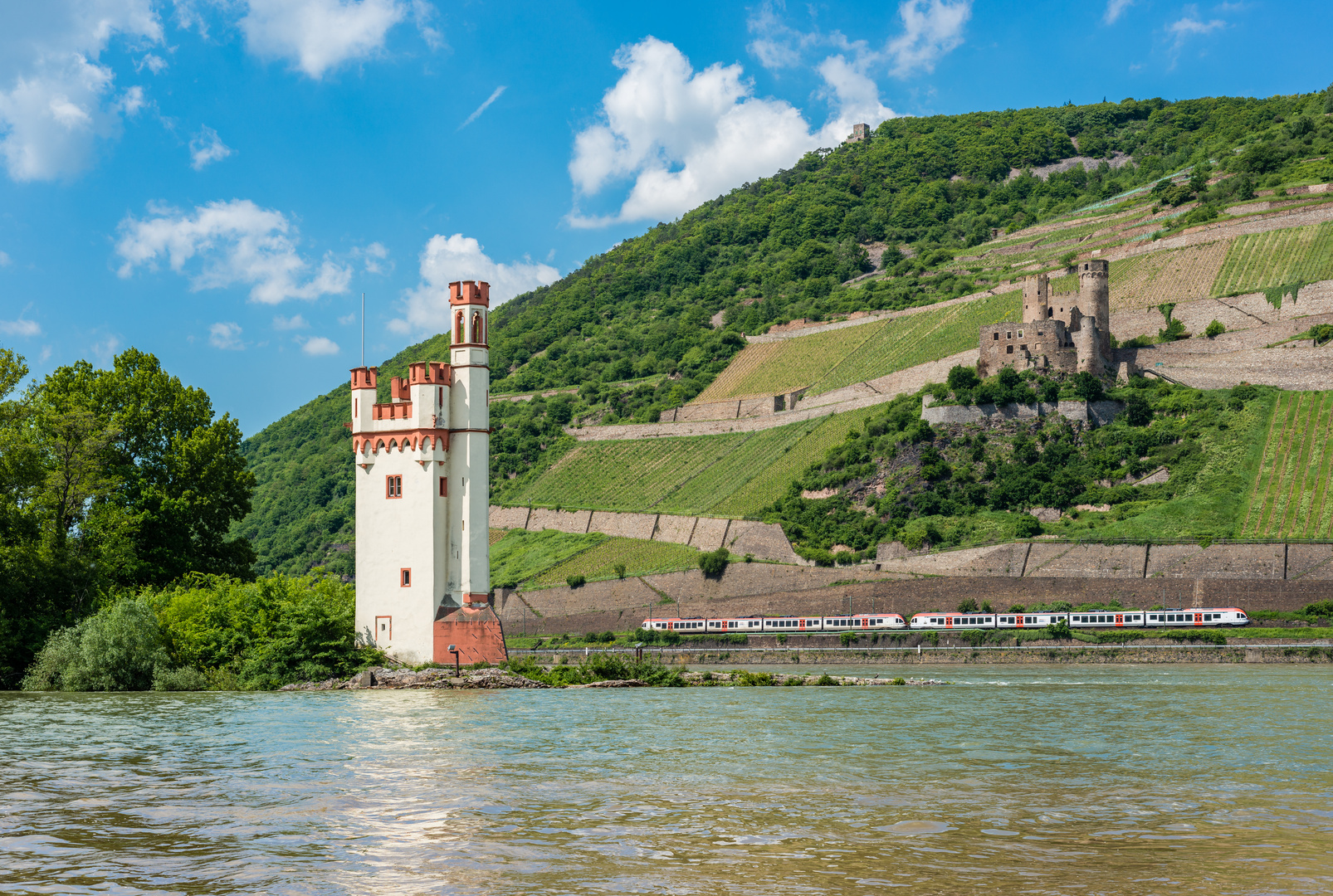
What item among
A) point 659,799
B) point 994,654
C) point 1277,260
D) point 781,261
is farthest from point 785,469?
point 781,261

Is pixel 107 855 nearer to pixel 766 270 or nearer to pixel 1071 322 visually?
pixel 1071 322

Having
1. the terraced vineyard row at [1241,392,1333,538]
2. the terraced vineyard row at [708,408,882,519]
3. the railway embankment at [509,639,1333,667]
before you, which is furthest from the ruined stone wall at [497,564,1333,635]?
the terraced vineyard row at [708,408,882,519]

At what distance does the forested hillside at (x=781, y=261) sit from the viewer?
11800 cm

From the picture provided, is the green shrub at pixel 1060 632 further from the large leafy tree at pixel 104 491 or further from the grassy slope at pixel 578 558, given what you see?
the large leafy tree at pixel 104 491

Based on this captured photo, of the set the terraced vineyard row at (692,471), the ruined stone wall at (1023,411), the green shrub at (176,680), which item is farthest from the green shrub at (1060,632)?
the green shrub at (176,680)

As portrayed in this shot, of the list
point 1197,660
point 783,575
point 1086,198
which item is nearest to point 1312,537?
point 1197,660

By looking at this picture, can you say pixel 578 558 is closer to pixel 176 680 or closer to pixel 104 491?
pixel 104 491

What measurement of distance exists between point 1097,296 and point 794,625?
2969 cm

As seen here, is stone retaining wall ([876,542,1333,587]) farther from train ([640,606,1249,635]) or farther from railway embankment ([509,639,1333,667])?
railway embankment ([509,639,1333,667])

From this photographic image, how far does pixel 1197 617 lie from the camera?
57156mm

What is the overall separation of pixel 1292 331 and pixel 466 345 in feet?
189

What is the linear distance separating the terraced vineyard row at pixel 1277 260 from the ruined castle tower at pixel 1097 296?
8.10 metres

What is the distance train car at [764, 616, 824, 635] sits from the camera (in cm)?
6575

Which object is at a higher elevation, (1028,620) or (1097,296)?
(1097,296)
